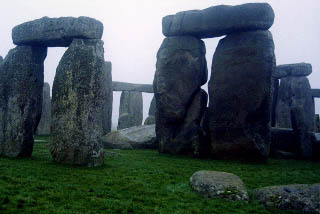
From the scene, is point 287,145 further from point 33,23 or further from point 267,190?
point 33,23

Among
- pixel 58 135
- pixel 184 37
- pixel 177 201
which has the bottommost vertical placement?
pixel 177 201

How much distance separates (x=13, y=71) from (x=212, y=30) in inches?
206

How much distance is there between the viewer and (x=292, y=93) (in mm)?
15656

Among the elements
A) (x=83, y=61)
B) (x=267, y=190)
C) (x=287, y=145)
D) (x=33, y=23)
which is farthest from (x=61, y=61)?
(x=287, y=145)

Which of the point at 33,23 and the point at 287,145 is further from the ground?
the point at 33,23

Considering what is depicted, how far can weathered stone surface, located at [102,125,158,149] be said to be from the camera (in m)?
11.2

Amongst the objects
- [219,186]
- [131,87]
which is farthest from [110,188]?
[131,87]

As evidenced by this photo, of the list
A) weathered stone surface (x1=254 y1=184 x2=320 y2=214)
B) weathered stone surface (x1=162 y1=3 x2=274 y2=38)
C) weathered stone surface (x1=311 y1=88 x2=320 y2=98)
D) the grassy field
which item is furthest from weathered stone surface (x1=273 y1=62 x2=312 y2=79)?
weathered stone surface (x1=254 y1=184 x2=320 y2=214)

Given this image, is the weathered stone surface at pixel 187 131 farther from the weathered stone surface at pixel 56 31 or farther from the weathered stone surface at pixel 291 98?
the weathered stone surface at pixel 291 98

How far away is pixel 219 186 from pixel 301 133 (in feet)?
21.2

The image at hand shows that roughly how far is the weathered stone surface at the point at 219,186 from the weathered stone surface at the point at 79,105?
2.35 metres

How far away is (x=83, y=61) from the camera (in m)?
6.51

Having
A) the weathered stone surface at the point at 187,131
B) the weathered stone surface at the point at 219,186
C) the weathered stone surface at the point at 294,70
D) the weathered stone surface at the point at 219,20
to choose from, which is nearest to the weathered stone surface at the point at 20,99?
the weathered stone surface at the point at 187,131

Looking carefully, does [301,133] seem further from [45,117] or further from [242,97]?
[45,117]
